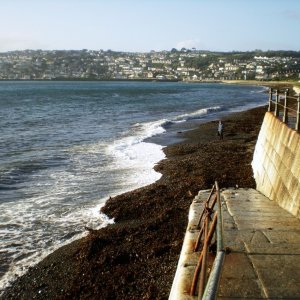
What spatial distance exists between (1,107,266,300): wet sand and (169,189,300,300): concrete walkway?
1111 millimetres

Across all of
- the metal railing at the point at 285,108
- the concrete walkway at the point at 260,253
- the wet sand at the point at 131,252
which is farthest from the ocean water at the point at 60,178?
the metal railing at the point at 285,108

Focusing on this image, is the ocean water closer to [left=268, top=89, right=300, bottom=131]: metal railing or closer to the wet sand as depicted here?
the wet sand

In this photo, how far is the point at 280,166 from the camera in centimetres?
990

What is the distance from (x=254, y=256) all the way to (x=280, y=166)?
450cm

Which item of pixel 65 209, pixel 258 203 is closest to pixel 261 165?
pixel 258 203

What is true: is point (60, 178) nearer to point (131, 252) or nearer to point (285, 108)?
point (131, 252)

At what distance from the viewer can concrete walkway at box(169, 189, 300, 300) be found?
15.9 ft

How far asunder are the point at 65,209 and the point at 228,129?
20.6 m

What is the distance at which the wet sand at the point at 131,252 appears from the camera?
7543mm

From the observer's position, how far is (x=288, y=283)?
16.2 feet

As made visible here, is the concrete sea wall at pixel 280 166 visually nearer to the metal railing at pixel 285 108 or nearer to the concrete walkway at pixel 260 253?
the metal railing at pixel 285 108

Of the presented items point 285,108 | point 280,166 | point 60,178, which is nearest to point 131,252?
point 280,166

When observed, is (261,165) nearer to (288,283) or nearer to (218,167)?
(218,167)

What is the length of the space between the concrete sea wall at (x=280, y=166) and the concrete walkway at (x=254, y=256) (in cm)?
40
